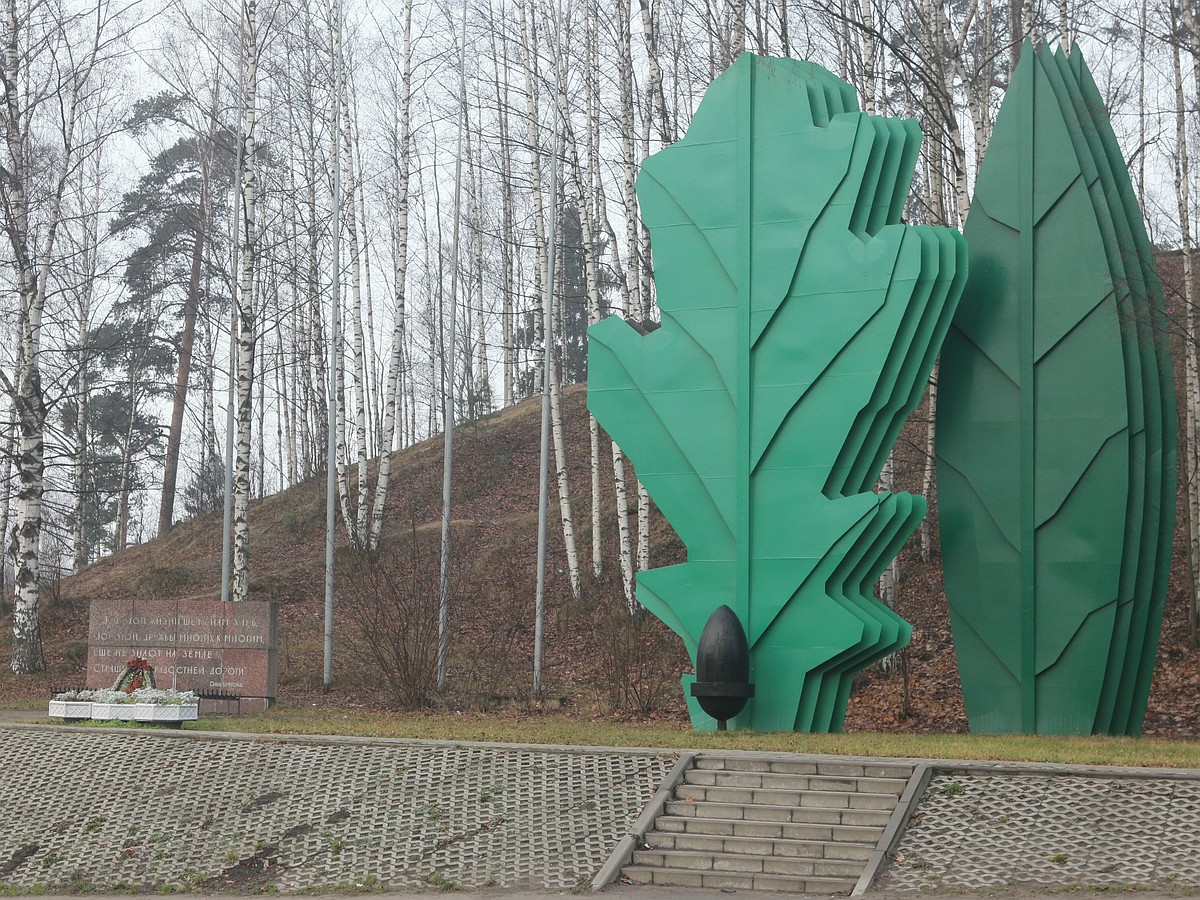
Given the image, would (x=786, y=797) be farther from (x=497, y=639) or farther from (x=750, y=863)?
(x=497, y=639)

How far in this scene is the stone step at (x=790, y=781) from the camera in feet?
32.8

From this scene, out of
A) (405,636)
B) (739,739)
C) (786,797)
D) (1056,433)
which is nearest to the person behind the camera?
(786,797)

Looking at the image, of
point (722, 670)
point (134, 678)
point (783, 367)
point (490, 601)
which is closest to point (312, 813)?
point (722, 670)

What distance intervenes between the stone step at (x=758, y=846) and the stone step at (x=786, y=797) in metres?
0.48

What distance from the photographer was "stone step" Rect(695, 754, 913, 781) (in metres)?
10.1

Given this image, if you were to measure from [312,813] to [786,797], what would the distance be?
379cm

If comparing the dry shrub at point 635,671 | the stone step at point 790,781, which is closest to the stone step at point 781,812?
the stone step at point 790,781

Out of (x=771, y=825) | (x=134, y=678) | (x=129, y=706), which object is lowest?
(x=771, y=825)

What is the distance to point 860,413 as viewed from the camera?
1348 cm

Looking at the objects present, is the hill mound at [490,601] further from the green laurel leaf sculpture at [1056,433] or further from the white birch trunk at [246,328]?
the green laurel leaf sculpture at [1056,433]

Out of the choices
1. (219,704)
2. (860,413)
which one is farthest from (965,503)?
(219,704)

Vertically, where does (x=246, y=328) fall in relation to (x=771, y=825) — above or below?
above

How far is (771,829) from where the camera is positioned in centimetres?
980

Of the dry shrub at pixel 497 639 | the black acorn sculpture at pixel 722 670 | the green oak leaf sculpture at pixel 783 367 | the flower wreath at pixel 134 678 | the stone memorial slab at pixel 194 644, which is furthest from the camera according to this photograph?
the dry shrub at pixel 497 639
